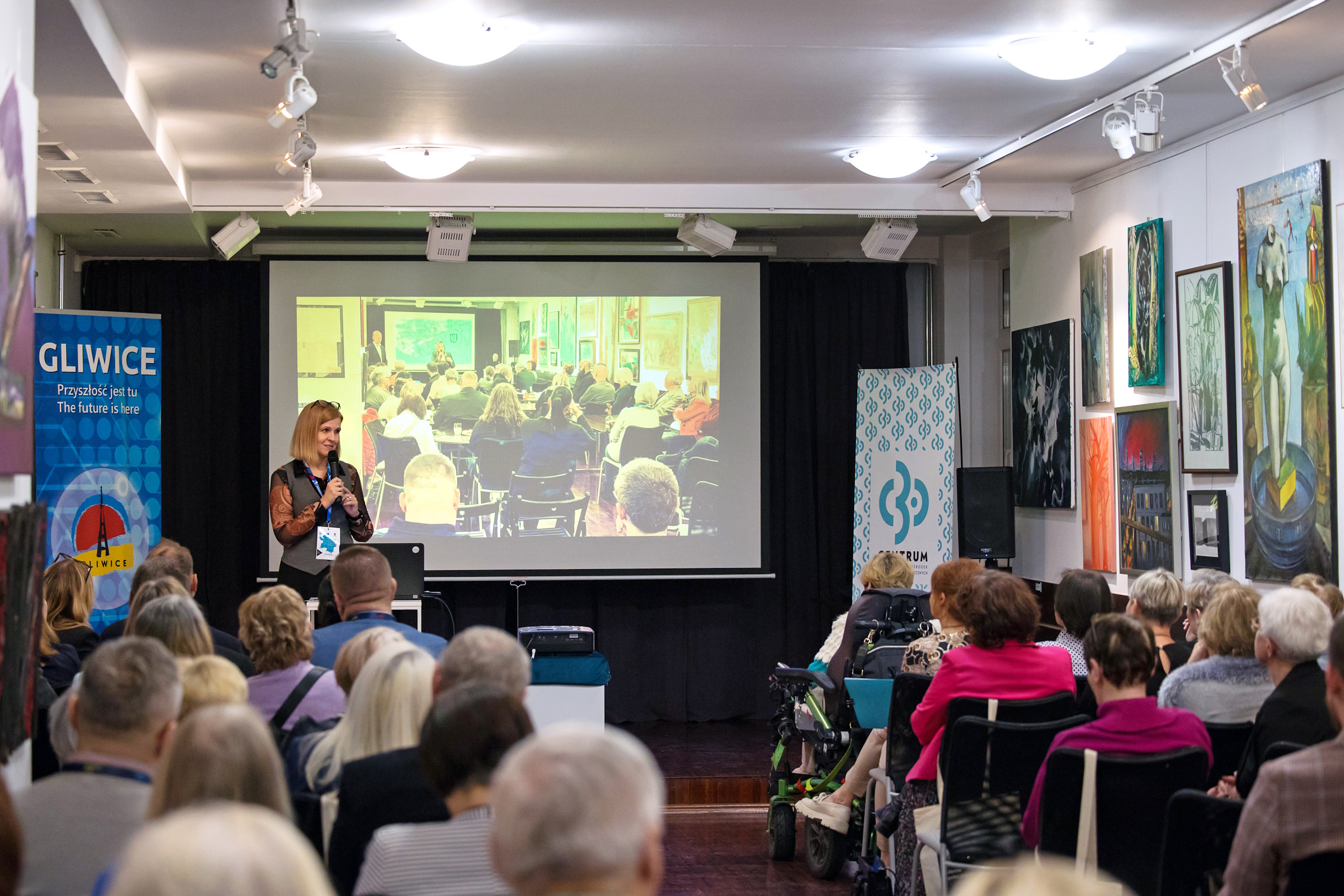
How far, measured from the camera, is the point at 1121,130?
5.22 m

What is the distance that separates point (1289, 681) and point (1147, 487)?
342 centimetres

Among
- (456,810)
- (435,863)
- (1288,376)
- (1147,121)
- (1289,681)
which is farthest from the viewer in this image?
(1288,376)

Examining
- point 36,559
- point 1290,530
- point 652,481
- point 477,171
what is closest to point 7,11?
point 36,559

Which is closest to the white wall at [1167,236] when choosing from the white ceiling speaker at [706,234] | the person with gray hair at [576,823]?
the white ceiling speaker at [706,234]

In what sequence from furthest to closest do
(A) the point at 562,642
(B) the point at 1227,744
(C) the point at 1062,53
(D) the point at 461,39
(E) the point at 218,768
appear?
(A) the point at 562,642, (C) the point at 1062,53, (D) the point at 461,39, (B) the point at 1227,744, (E) the point at 218,768

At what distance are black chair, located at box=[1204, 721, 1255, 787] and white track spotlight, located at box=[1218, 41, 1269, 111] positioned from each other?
2268 millimetres

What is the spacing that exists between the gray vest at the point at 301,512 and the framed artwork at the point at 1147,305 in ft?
13.1

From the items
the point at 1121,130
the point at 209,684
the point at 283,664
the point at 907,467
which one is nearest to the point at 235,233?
the point at 907,467

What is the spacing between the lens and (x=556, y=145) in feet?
21.0

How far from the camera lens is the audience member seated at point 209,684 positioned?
2574 millimetres

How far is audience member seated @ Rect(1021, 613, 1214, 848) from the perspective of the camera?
2963mm

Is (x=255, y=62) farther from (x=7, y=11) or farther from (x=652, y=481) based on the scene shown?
(x=652, y=481)

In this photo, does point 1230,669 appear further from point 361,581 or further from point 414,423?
point 414,423

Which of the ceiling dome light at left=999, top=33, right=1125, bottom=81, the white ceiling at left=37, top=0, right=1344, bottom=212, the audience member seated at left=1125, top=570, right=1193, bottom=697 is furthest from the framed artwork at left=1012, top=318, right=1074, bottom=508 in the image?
the audience member seated at left=1125, top=570, right=1193, bottom=697
